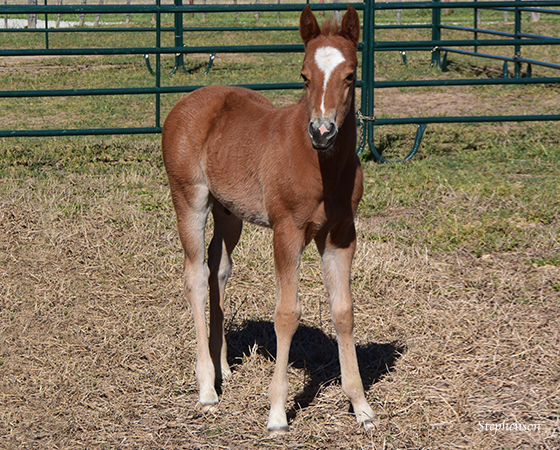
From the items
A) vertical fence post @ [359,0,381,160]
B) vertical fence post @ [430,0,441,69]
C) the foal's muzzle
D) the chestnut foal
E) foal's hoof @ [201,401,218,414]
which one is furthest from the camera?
vertical fence post @ [430,0,441,69]

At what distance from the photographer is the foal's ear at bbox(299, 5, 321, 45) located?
3.03m

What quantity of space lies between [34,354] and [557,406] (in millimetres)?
2664

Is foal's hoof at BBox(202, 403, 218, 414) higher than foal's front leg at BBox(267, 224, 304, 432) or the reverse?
the reverse

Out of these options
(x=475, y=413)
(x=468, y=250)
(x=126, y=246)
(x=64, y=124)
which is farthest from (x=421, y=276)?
(x=64, y=124)

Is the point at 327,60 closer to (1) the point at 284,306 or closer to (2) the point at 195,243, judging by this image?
(1) the point at 284,306

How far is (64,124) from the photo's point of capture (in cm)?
923

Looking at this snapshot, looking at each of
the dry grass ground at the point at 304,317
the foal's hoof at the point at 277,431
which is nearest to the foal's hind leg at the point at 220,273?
the dry grass ground at the point at 304,317

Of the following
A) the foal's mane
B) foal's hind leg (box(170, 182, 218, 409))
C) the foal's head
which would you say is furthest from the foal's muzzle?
foal's hind leg (box(170, 182, 218, 409))

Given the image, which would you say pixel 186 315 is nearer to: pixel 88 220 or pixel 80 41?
pixel 88 220

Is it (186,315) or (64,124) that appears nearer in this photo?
(186,315)

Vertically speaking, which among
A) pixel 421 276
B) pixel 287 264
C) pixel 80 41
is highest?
pixel 80 41

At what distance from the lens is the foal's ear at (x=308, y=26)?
3025 millimetres

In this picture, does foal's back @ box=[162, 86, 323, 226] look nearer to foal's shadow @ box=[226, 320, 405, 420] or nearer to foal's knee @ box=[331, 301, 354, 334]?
foal's knee @ box=[331, 301, 354, 334]

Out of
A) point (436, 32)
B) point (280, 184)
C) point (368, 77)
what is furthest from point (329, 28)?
point (436, 32)
